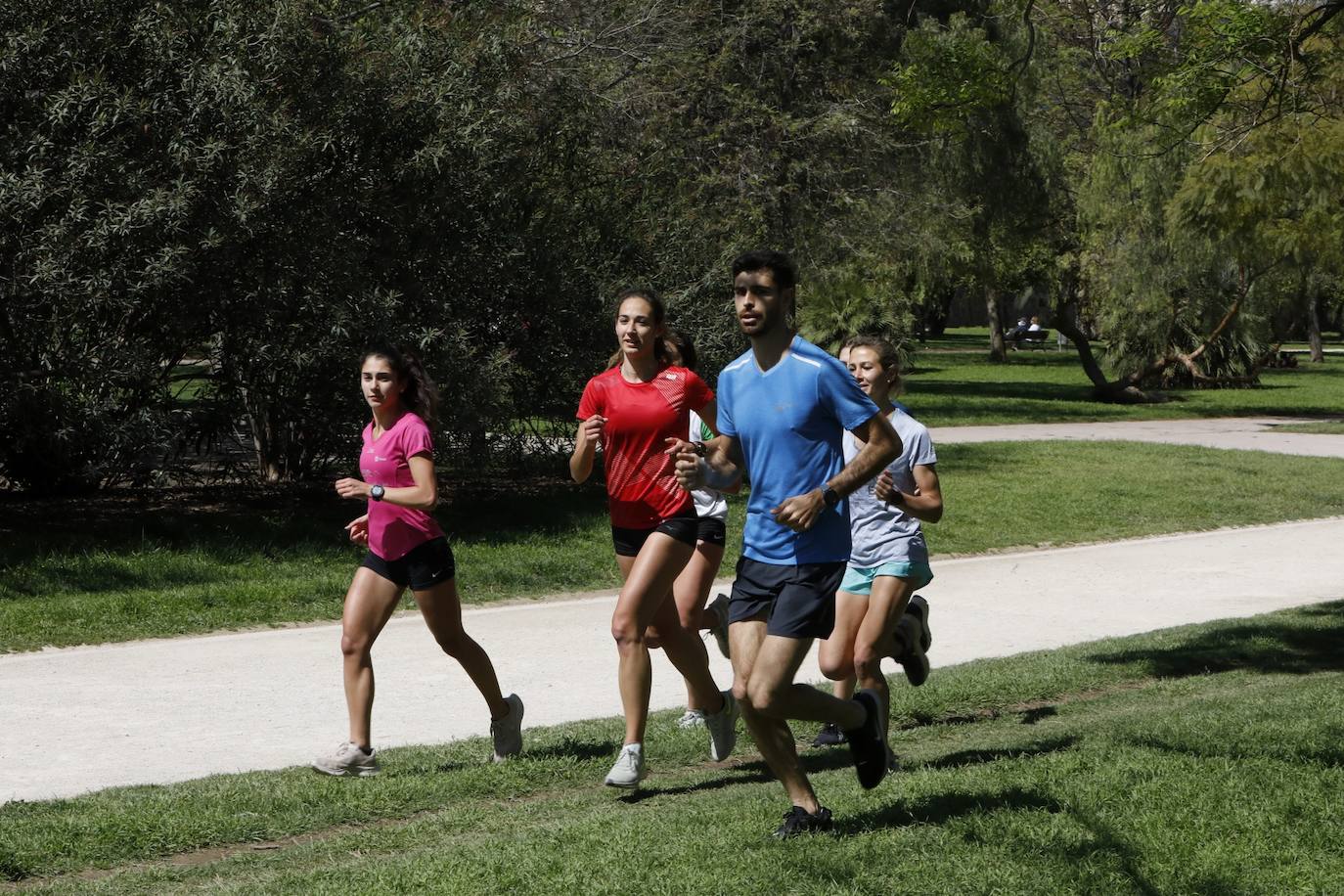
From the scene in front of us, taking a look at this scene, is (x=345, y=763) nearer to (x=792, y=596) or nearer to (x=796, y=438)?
(x=792, y=596)

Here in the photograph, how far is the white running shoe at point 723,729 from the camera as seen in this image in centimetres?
657

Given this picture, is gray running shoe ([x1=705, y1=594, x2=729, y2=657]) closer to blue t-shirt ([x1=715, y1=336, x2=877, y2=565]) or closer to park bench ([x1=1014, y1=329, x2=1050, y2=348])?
blue t-shirt ([x1=715, y1=336, x2=877, y2=565])

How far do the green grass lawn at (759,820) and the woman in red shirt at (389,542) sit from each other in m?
0.30

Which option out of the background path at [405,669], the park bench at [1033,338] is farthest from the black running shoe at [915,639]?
the park bench at [1033,338]

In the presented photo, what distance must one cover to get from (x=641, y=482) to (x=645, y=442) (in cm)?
16

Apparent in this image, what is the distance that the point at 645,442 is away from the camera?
6262 mm

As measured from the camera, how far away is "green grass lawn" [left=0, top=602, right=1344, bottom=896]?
4717 mm

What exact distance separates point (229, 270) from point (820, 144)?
36.7 ft

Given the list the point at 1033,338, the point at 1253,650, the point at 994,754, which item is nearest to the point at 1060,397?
the point at 1253,650

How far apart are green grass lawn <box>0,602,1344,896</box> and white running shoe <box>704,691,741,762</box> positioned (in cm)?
10

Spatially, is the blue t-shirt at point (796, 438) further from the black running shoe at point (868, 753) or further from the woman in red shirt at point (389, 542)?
the woman in red shirt at point (389, 542)

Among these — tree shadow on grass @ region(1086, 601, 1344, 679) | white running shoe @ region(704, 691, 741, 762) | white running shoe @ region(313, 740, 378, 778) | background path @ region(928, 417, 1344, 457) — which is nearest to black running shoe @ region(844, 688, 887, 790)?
white running shoe @ region(704, 691, 741, 762)

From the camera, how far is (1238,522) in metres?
16.7

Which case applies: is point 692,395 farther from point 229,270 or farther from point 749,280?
point 229,270
